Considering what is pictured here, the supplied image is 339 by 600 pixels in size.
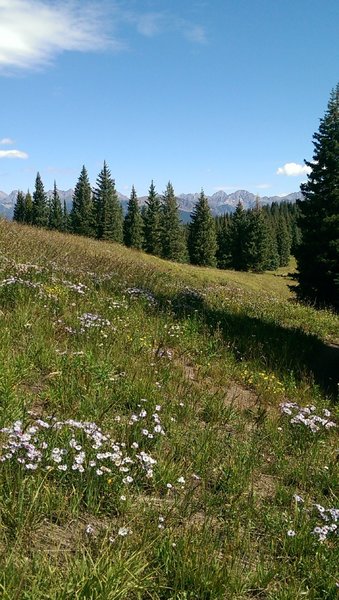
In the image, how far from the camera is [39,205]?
4343 inches

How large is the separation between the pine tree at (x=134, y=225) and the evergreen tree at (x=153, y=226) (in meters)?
3.39

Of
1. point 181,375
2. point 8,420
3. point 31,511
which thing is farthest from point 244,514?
point 181,375

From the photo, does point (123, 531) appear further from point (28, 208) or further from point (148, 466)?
point (28, 208)

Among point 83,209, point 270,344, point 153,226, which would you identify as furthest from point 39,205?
point 270,344

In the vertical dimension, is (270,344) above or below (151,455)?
above

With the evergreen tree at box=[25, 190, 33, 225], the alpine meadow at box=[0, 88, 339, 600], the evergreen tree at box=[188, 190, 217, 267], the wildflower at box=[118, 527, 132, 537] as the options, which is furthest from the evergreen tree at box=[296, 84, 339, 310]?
the evergreen tree at box=[25, 190, 33, 225]

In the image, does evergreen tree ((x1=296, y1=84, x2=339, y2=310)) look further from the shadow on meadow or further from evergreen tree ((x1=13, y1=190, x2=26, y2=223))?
evergreen tree ((x1=13, y1=190, x2=26, y2=223))

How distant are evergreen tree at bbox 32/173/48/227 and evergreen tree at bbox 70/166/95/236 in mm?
16315

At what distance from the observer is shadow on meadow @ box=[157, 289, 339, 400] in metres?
9.14

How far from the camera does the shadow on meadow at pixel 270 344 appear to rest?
9.14 m

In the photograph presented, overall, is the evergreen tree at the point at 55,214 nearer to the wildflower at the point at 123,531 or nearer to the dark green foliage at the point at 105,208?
the dark green foliage at the point at 105,208

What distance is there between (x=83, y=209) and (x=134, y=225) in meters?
11.0

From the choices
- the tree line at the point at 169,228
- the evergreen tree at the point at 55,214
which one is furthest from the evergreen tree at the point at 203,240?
the evergreen tree at the point at 55,214

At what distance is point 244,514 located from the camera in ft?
12.9
